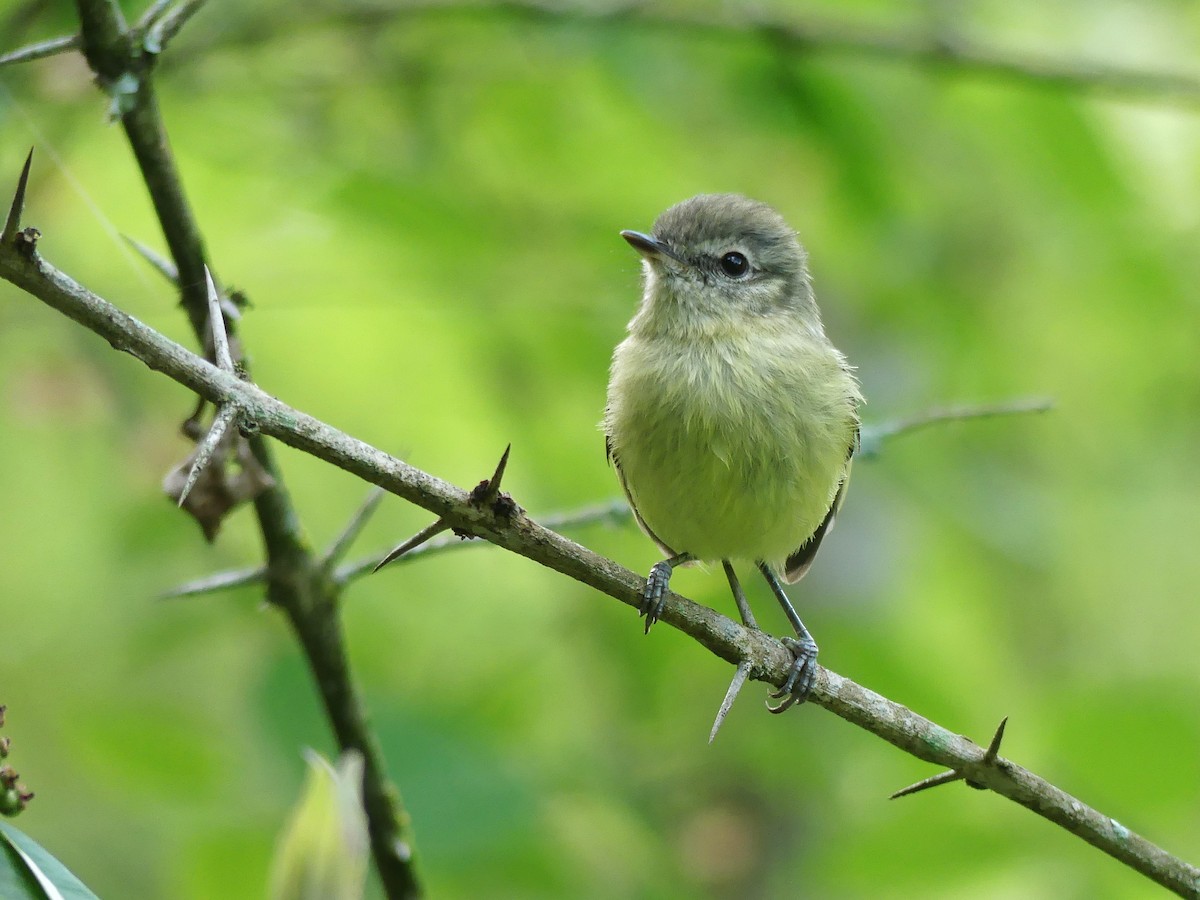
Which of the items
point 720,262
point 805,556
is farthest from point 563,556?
point 805,556

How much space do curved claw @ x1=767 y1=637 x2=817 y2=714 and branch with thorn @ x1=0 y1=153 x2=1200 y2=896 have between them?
0.02m

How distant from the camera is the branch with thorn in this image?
210 cm

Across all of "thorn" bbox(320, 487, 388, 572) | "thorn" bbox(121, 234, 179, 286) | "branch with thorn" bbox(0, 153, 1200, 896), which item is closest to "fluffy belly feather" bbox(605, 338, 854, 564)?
"branch with thorn" bbox(0, 153, 1200, 896)

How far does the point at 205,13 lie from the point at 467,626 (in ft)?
8.86

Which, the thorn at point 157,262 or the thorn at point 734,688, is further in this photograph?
the thorn at point 734,688

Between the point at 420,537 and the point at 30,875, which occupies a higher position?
the point at 420,537

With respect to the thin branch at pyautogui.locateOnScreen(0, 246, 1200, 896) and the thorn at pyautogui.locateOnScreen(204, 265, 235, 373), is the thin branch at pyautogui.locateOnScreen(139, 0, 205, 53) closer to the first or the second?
the thorn at pyautogui.locateOnScreen(204, 265, 235, 373)

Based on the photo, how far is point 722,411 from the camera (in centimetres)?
411

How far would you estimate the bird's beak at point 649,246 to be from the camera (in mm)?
4570

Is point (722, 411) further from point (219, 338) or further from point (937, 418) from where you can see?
point (219, 338)

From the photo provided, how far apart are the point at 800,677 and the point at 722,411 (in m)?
1.03

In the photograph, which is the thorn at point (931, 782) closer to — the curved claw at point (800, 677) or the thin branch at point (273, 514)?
the curved claw at point (800, 677)

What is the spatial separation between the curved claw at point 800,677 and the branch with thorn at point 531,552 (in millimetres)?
24

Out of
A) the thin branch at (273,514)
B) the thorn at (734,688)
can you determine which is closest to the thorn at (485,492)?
the thin branch at (273,514)
